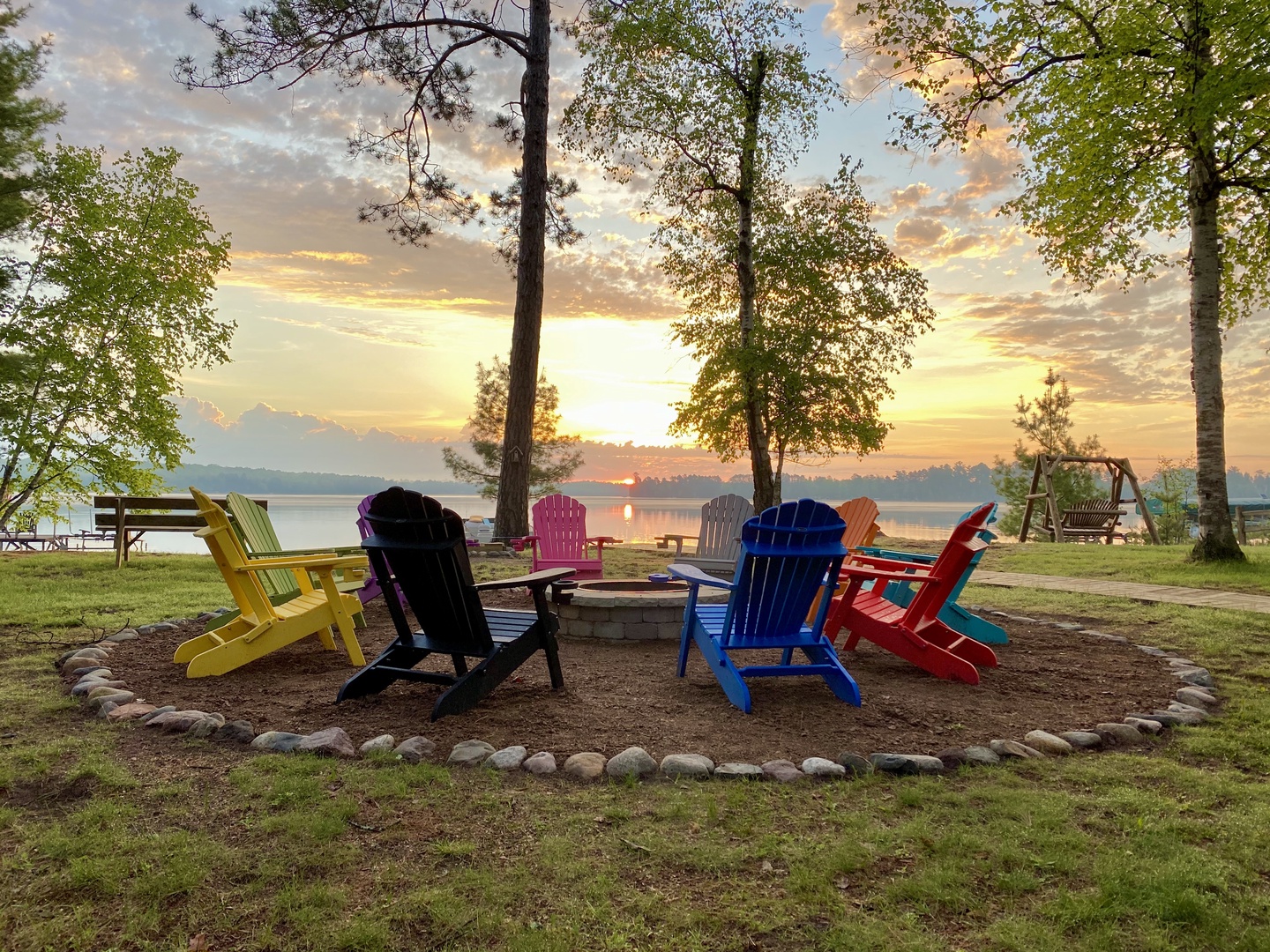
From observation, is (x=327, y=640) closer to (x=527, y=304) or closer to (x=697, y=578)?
(x=697, y=578)

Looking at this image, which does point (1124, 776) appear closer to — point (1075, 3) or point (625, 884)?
point (625, 884)

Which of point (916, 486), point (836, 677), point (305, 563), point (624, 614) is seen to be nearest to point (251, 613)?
point (305, 563)

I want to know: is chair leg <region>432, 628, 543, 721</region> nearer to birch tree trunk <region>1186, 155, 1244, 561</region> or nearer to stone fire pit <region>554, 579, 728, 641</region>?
stone fire pit <region>554, 579, 728, 641</region>

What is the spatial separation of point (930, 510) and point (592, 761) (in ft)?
389

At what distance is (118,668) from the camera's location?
13.2ft

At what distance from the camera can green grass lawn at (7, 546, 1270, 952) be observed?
1718 millimetres

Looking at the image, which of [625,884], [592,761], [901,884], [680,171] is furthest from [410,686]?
[680,171]

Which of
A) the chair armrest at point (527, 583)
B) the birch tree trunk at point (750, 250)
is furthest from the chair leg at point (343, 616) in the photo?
the birch tree trunk at point (750, 250)

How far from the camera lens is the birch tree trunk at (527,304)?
11031 mm

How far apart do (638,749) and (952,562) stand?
2210 mm

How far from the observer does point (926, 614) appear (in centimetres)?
420

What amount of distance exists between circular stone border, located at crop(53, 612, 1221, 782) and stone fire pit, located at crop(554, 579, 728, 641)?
2.25 metres

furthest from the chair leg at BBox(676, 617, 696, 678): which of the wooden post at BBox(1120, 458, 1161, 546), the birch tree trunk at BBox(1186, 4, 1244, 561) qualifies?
the wooden post at BBox(1120, 458, 1161, 546)

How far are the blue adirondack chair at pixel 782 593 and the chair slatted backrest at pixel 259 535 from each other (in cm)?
298
